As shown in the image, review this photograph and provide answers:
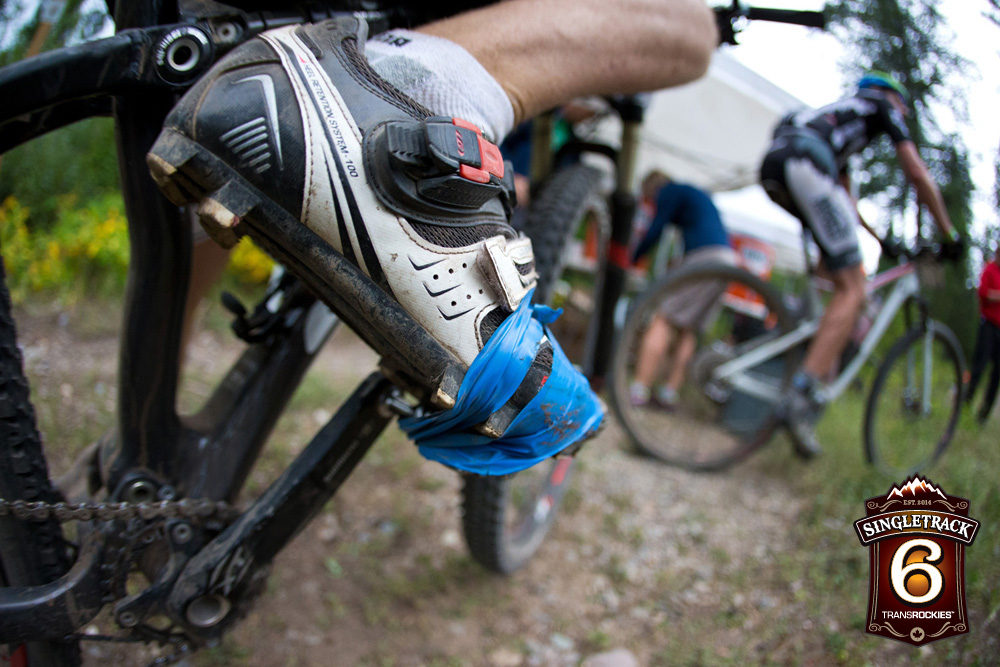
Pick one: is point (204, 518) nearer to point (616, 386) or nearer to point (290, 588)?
point (290, 588)

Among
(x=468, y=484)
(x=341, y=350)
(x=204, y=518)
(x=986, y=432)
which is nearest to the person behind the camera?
(x=204, y=518)

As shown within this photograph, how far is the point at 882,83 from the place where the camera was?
254cm

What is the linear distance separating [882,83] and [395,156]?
2639 millimetres

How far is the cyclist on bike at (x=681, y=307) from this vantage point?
3256mm

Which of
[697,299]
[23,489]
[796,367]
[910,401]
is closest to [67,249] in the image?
[23,489]

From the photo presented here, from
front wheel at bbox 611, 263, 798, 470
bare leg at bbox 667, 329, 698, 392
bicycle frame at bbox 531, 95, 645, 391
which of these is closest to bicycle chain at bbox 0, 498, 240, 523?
bicycle frame at bbox 531, 95, 645, 391

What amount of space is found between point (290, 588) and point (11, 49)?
170 centimetres

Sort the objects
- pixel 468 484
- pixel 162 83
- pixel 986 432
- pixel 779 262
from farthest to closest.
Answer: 1. pixel 779 262
2. pixel 986 432
3. pixel 468 484
4. pixel 162 83

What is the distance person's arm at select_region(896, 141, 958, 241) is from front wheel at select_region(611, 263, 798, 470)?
2.33 ft

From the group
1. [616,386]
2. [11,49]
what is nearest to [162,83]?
[11,49]

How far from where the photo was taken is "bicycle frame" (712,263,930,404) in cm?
280

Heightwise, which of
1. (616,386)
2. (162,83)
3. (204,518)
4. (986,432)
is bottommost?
(616,386)

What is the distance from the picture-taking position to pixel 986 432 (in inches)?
67.4

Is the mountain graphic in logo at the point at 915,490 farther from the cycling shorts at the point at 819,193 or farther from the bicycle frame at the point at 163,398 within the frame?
the cycling shorts at the point at 819,193
